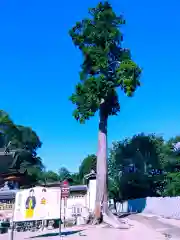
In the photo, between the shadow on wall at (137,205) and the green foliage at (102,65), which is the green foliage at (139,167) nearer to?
the shadow on wall at (137,205)

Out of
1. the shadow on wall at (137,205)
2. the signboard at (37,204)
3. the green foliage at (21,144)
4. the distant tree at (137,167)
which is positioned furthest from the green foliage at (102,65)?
the green foliage at (21,144)

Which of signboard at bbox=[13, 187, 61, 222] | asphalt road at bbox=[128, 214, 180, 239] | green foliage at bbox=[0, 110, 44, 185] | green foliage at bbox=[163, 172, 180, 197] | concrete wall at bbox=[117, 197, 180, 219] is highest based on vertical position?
green foliage at bbox=[0, 110, 44, 185]

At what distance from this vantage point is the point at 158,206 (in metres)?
31.2

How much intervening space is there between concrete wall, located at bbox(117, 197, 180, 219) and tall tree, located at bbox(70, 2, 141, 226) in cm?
804

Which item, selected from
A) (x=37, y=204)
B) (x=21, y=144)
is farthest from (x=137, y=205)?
(x=21, y=144)

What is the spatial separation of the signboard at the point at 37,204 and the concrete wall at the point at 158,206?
1427 centimetres

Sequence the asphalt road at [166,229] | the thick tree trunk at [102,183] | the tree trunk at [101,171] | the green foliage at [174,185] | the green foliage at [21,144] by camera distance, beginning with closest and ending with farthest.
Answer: the asphalt road at [166,229] → the thick tree trunk at [102,183] → the tree trunk at [101,171] → the green foliage at [174,185] → the green foliage at [21,144]

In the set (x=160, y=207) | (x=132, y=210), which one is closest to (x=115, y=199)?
(x=132, y=210)

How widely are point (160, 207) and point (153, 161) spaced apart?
13.7 metres

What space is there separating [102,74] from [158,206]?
50.7 feet

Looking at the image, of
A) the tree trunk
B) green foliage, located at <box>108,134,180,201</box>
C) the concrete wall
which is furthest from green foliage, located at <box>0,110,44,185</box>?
the tree trunk

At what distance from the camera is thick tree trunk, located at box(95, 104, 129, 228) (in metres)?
22.1

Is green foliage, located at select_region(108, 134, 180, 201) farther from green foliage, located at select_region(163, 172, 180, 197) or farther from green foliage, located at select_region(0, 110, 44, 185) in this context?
green foliage, located at select_region(0, 110, 44, 185)

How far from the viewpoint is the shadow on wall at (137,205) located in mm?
36688
